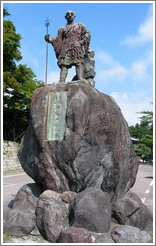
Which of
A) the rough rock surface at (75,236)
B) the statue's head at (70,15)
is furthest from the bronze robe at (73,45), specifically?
the rough rock surface at (75,236)

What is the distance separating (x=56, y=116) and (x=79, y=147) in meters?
0.90

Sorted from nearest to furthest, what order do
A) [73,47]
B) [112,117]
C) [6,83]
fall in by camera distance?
[112,117] < [73,47] < [6,83]

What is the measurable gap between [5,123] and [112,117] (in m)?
16.5

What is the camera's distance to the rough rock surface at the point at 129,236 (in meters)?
3.76

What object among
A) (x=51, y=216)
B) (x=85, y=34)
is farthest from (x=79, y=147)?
(x=85, y=34)

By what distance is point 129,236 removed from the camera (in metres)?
3.81

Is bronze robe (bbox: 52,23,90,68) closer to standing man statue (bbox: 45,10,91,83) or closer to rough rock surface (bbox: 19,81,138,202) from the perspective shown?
standing man statue (bbox: 45,10,91,83)

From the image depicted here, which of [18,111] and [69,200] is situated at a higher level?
[18,111]

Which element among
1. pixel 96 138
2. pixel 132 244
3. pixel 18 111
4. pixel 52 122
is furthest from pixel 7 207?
pixel 18 111

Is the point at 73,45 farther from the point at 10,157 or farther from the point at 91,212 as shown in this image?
the point at 10,157


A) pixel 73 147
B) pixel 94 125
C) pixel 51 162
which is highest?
pixel 94 125

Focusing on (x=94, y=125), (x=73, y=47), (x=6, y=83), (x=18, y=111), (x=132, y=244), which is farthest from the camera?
(x=18, y=111)

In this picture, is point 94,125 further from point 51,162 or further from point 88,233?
point 88,233

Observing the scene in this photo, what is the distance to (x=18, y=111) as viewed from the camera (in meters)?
19.9
